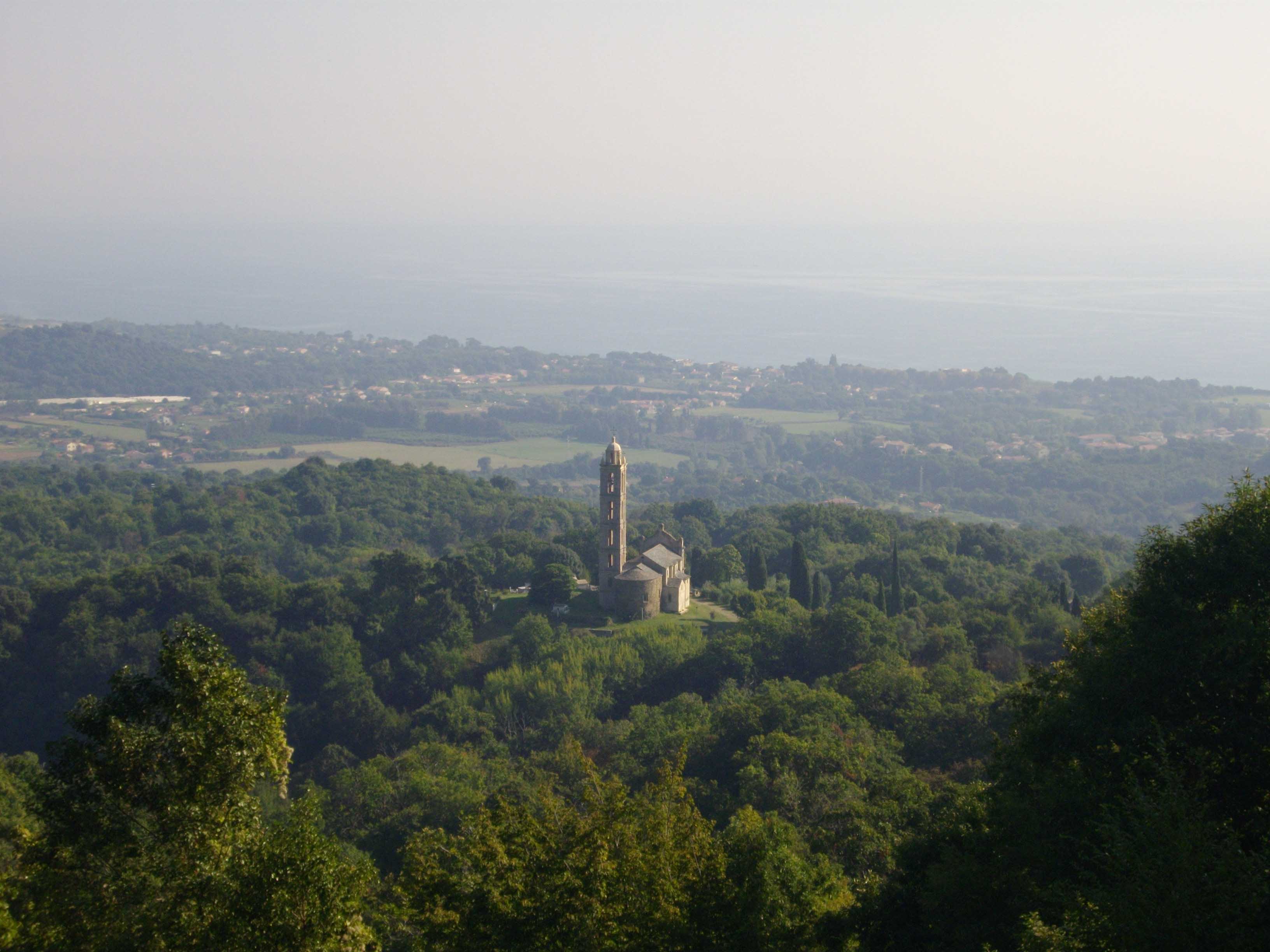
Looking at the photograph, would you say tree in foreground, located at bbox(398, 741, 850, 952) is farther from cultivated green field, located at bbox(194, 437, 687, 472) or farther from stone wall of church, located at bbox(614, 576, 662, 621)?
cultivated green field, located at bbox(194, 437, 687, 472)

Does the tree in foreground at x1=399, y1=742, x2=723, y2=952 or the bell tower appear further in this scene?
the bell tower

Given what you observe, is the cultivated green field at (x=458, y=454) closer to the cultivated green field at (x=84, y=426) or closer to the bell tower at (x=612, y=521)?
the cultivated green field at (x=84, y=426)

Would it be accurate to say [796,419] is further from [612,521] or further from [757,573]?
[612,521]

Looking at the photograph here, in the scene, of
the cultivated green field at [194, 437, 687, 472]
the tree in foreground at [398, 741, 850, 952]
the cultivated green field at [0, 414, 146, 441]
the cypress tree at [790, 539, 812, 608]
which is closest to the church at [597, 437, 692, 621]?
the cypress tree at [790, 539, 812, 608]

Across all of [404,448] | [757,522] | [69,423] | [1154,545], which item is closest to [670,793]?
[1154,545]

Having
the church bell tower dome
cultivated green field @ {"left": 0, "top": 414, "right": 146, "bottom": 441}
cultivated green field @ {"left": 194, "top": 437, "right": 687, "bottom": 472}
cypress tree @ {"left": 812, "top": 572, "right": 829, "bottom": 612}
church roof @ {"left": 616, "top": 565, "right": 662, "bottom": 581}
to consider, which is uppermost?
the church bell tower dome

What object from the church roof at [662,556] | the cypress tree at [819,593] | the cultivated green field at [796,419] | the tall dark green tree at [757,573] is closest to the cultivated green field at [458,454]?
the cultivated green field at [796,419]
